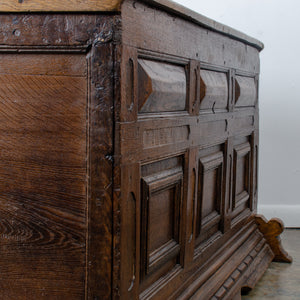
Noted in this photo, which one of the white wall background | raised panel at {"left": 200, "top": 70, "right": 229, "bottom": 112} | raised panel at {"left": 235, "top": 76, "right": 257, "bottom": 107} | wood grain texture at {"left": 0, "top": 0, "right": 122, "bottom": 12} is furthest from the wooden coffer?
the white wall background

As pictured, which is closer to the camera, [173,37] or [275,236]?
[173,37]

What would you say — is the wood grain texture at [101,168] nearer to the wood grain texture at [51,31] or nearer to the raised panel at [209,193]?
the wood grain texture at [51,31]

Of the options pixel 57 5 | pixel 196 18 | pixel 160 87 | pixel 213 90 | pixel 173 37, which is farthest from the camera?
pixel 213 90

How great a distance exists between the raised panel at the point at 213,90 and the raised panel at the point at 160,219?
0.31 metres

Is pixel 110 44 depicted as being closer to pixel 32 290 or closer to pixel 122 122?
pixel 122 122

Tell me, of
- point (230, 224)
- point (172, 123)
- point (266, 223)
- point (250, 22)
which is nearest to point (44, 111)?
point (172, 123)

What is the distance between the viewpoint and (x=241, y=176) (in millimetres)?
2559

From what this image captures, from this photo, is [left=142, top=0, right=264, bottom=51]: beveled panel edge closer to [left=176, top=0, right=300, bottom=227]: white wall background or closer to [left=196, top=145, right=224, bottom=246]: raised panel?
[left=196, top=145, right=224, bottom=246]: raised panel

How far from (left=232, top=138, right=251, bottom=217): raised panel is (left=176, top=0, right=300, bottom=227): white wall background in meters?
0.86

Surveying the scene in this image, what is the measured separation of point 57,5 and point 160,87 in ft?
1.21

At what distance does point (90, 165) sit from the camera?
122 centimetres

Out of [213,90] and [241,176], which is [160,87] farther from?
[241,176]

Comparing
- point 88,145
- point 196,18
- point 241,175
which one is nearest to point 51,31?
point 88,145

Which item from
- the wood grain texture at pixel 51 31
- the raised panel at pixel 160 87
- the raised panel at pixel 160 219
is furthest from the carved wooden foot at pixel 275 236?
the wood grain texture at pixel 51 31
